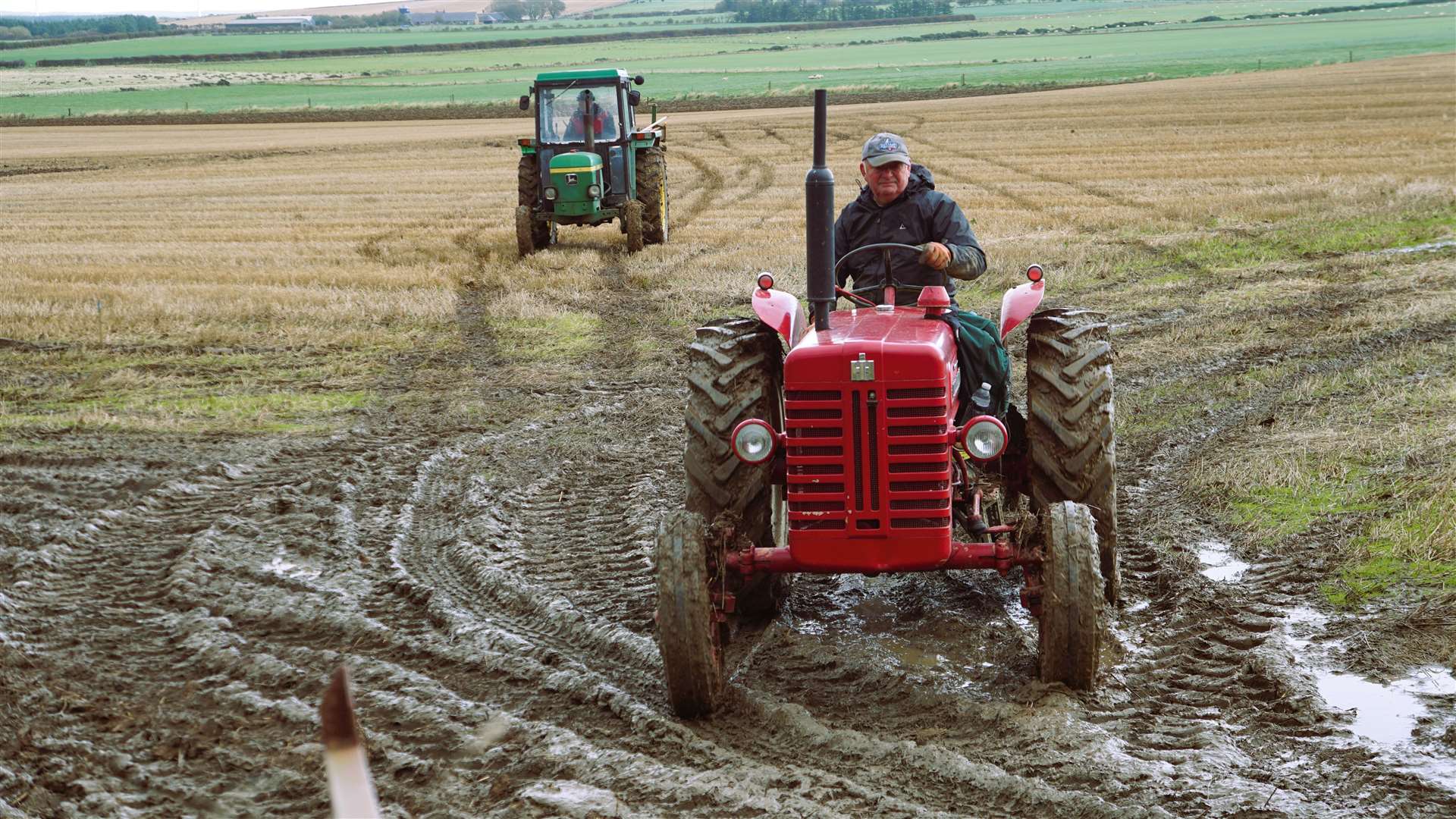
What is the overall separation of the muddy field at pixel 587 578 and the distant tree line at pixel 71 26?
98.5 m

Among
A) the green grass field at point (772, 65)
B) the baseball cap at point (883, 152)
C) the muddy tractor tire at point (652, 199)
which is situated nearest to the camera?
the baseball cap at point (883, 152)

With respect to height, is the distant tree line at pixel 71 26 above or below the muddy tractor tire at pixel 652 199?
above

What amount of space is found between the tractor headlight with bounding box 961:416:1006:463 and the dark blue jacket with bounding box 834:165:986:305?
3.87 ft

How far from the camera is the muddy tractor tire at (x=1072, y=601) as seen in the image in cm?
450

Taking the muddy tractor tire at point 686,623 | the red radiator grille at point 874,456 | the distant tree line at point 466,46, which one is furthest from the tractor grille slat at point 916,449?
the distant tree line at point 466,46

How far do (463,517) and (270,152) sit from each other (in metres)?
27.7

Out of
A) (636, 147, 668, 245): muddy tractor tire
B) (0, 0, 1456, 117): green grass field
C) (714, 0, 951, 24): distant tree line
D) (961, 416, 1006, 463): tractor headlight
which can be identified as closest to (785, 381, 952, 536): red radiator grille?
(961, 416, 1006, 463): tractor headlight

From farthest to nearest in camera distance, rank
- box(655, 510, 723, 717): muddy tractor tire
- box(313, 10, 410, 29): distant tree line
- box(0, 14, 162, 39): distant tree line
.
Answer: box(313, 10, 410, 29): distant tree line → box(0, 14, 162, 39): distant tree line → box(655, 510, 723, 717): muddy tractor tire

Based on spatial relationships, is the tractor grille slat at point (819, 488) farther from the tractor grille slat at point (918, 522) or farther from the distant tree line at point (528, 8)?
the distant tree line at point (528, 8)

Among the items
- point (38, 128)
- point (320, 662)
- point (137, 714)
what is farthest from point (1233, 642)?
point (38, 128)

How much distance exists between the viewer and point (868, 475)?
15.3 feet

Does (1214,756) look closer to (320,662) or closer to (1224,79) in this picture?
(320,662)

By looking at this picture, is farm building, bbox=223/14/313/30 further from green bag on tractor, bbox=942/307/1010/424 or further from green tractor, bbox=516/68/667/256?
green bag on tractor, bbox=942/307/1010/424

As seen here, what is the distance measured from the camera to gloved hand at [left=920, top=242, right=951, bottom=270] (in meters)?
5.54
